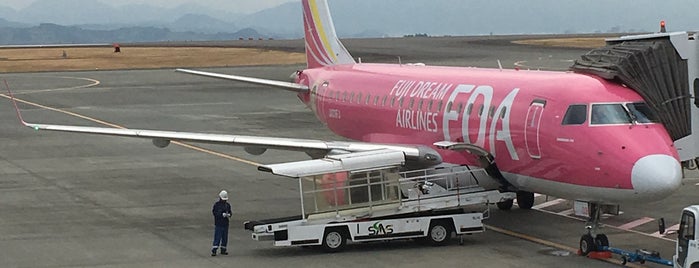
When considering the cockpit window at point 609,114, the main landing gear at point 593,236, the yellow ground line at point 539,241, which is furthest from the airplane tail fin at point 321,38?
the cockpit window at point 609,114

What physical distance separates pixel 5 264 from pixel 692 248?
15.9 meters

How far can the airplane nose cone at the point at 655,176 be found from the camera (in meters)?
23.5

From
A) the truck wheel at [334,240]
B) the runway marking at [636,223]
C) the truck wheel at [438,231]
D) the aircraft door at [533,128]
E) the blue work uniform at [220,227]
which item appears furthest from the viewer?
the runway marking at [636,223]

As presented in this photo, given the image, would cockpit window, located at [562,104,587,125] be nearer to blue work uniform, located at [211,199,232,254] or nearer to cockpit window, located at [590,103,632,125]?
cockpit window, located at [590,103,632,125]

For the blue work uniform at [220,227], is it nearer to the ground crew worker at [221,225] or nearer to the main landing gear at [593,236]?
the ground crew worker at [221,225]

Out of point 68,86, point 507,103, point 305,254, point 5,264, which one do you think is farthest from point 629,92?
point 68,86

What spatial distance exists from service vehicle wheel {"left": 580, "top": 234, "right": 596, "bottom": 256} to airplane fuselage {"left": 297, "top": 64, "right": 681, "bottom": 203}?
41.7 inches

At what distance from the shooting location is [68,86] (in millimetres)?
91688

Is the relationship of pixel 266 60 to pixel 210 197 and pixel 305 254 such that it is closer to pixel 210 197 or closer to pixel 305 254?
pixel 210 197

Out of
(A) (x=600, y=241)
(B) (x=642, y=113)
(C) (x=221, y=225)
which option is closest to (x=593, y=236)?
(A) (x=600, y=241)

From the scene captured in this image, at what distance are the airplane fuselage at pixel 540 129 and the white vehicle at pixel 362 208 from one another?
6.12ft

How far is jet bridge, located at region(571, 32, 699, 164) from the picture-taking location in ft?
84.2

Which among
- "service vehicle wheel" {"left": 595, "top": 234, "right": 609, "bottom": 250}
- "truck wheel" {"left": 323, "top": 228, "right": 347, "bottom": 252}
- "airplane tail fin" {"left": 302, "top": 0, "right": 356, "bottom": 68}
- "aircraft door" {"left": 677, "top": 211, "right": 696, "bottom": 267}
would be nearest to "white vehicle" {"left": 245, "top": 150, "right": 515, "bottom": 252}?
"truck wheel" {"left": 323, "top": 228, "right": 347, "bottom": 252}

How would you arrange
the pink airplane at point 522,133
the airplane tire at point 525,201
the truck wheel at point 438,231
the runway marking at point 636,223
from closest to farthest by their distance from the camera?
Answer: the pink airplane at point 522,133
the truck wheel at point 438,231
the runway marking at point 636,223
the airplane tire at point 525,201
